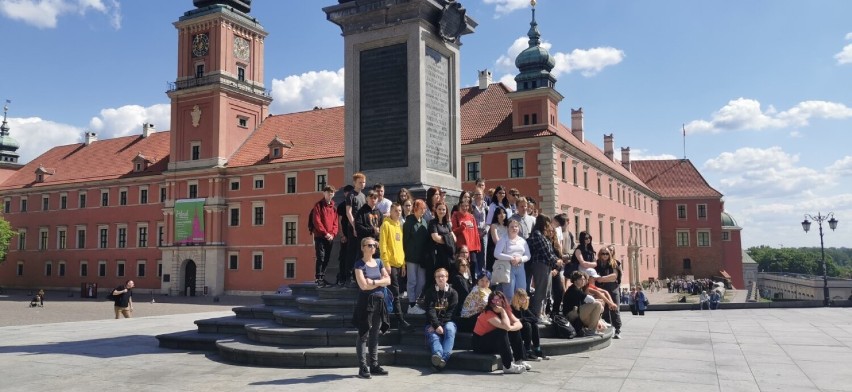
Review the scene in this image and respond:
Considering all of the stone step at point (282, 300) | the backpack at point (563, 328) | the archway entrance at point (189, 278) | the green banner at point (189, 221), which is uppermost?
the green banner at point (189, 221)

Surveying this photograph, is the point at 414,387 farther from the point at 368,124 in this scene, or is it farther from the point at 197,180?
the point at 197,180

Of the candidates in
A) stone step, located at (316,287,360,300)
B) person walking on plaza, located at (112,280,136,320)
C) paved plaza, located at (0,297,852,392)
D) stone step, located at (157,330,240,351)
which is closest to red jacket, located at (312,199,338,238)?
stone step, located at (316,287,360,300)

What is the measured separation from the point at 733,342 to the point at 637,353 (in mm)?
2564

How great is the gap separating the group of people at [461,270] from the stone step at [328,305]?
0.55 meters

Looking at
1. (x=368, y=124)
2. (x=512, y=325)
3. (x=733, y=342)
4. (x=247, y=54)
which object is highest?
(x=247, y=54)

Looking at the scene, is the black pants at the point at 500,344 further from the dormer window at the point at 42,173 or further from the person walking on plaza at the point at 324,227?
the dormer window at the point at 42,173

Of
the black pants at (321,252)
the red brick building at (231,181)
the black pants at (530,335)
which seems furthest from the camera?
the red brick building at (231,181)

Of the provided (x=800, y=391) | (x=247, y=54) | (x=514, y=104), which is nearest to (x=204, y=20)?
(x=247, y=54)

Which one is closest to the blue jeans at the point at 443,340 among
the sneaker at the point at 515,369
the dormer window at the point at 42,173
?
the sneaker at the point at 515,369

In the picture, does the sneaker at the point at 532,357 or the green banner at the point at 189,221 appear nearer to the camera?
the sneaker at the point at 532,357

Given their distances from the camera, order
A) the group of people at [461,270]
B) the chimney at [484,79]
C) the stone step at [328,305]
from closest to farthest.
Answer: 1. the group of people at [461,270]
2. the stone step at [328,305]
3. the chimney at [484,79]

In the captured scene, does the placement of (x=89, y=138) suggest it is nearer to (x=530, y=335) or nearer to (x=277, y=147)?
(x=277, y=147)

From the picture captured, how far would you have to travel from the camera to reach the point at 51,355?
10188 millimetres

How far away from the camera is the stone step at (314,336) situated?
29.5 ft
